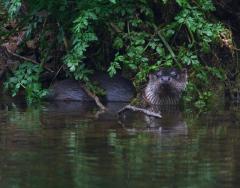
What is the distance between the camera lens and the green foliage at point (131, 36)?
10156 mm

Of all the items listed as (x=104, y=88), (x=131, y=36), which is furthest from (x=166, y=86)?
(x=104, y=88)

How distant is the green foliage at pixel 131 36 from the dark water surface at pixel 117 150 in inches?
40.1

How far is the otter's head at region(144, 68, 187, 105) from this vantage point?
10.1 meters

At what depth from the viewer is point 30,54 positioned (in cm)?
1184

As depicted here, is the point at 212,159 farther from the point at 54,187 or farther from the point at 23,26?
the point at 23,26

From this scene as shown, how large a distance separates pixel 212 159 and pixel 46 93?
448 centimetres

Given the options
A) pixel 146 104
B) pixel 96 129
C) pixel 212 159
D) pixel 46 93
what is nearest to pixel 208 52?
pixel 146 104

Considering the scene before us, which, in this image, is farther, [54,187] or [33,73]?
[33,73]

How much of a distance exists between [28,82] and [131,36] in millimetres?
1408

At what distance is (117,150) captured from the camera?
6641mm

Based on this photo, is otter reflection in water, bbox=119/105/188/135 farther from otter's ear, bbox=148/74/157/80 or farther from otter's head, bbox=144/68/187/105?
otter's ear, bbox=148/74/157/80

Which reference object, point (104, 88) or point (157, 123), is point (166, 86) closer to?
point (104, 88)

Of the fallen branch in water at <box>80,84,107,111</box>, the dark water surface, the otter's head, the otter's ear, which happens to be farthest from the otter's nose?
the dark water surface

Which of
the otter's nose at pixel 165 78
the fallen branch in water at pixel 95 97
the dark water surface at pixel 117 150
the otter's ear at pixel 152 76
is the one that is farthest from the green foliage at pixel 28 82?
the otter's nose at pixel 165 78
